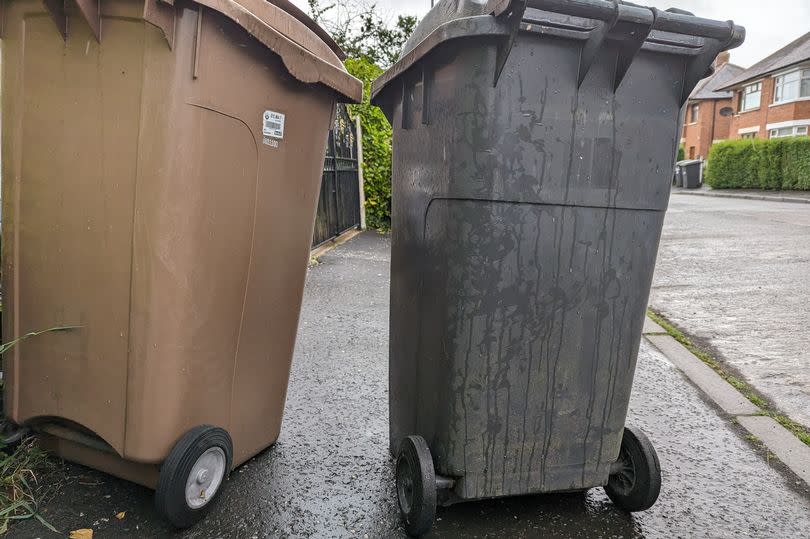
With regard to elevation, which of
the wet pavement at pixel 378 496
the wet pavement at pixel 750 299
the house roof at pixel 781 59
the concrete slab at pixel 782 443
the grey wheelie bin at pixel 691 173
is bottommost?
the wet pavement at pixel 378 496

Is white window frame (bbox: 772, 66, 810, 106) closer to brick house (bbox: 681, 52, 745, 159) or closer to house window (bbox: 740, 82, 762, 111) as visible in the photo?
house window (bbox: 740, 82, 762, 111)

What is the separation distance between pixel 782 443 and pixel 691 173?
3173cm

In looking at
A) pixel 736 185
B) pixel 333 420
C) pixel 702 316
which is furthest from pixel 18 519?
pixel 736 185

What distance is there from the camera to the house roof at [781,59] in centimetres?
3179

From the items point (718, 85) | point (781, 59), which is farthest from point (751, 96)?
point (718, 85)

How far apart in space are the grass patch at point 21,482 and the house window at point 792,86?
3780 cm

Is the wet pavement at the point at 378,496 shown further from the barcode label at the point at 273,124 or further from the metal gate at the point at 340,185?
the metal gate at the point at 340,185

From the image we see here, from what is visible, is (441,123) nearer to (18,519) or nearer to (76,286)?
(76,286)

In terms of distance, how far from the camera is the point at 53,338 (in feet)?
6.95

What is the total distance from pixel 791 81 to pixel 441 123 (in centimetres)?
3814

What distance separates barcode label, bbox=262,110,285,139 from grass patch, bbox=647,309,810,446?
272 centimetres

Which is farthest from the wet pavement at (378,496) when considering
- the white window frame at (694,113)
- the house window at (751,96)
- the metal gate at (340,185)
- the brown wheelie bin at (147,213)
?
the white window frame at (694,113)

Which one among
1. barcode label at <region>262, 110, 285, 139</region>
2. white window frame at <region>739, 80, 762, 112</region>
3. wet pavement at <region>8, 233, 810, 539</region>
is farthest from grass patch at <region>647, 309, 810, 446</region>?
white window frame at <region>739, 80, 762, 112</region>

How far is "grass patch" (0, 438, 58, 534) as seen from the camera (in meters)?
2.07
